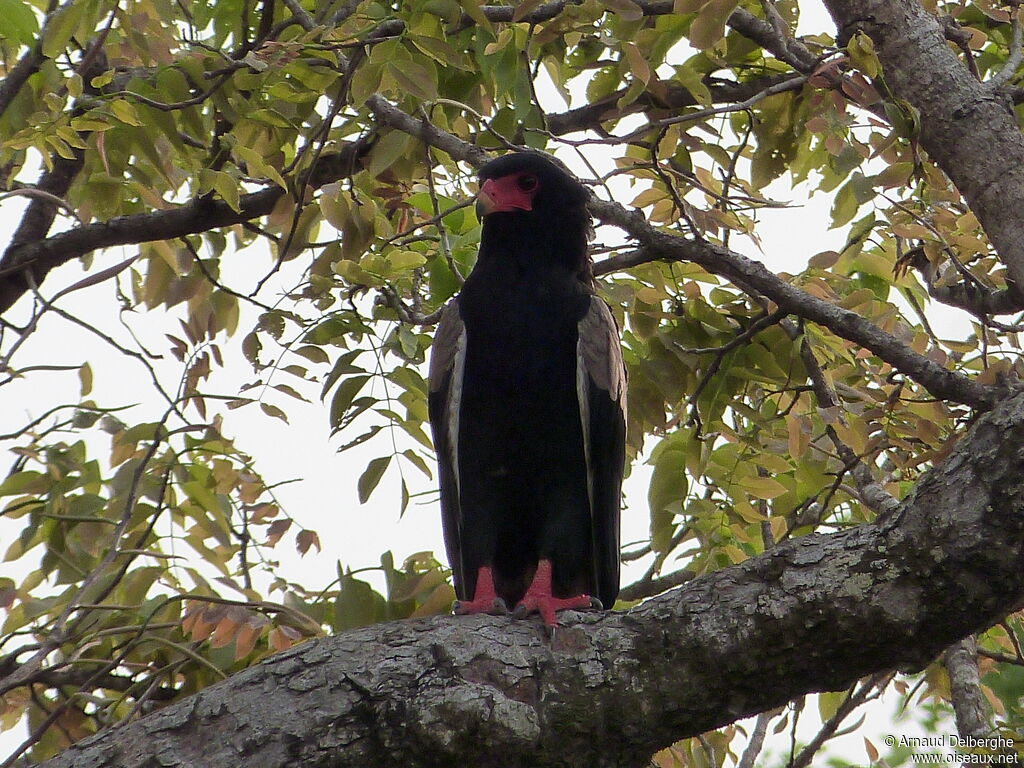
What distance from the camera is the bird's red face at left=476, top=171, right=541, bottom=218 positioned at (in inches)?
157

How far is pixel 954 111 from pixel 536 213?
59.9 inches

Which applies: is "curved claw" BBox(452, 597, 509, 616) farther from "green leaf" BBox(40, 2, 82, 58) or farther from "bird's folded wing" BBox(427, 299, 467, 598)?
"green leaf" BBox(40, 2, 82, 58)

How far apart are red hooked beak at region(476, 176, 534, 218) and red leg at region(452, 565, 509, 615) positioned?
131cm

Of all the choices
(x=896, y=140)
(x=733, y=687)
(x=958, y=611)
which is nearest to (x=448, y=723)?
(x=733, y=687)

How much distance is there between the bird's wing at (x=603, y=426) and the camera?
12.7ft

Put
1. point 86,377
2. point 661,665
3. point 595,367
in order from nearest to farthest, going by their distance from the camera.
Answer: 1. point 661,665
2. point 595,367
3. point 86,377

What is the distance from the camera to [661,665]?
2496 mm

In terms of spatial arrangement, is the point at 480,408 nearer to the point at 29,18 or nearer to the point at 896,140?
the point at 896,140

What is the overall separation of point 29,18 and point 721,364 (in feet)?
8.26

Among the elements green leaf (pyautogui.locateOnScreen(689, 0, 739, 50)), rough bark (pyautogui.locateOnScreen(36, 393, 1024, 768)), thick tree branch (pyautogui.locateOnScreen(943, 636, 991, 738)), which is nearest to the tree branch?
green leaf (pyautogui.locateOnScreen(689, 0, 739, 50))

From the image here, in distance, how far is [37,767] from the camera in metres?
2.31

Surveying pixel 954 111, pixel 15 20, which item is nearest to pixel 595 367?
pixel 954 111

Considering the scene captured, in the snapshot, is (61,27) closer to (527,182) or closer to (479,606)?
(527,182)

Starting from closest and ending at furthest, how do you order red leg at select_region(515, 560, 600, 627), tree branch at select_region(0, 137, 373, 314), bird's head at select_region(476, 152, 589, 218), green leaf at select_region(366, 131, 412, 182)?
red leg at select_region(515, 560, 600, 627) < green leaf at select_region(366, 131, 412, 182) < bird's head at select_region(476, 152, 589, 218) < tree branch at select_region(0, 137, 373, 314)
